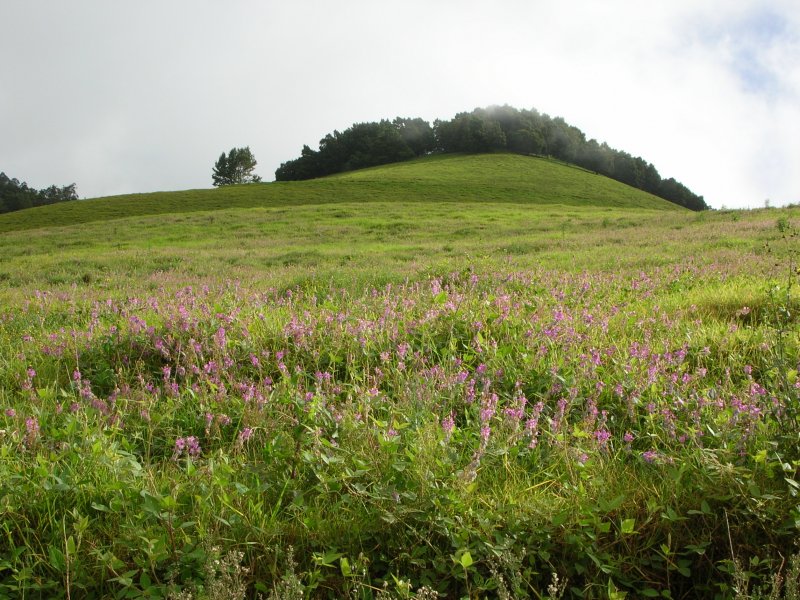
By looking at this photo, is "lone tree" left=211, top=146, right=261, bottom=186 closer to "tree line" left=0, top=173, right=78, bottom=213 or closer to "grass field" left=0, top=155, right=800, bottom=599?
"tree line" left=0, top=173, right=78, bottom=213

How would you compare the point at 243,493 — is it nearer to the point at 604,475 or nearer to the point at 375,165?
the point at 604,475

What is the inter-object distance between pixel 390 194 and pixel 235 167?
74.5 meters

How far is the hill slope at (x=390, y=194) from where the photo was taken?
5263cm

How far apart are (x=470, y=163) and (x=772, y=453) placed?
3378 inches

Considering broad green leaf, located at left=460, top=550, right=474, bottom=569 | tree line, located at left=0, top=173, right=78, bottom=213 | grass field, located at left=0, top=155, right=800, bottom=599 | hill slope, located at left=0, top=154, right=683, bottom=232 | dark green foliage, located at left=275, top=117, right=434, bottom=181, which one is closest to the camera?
broad green leaf, located at left=460, top=550, right=474, bottom=569

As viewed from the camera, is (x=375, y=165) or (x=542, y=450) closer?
(x=542, y=450)

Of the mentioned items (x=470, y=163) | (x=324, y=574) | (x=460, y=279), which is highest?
(x=470, y=163)

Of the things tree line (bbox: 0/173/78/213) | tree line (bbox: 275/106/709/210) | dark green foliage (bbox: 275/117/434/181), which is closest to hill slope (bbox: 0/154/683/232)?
tree line (bbox: 275/106/709/210)

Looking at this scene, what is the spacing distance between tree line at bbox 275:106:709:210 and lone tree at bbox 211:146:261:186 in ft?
34.6

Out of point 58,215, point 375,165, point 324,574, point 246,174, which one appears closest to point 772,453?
point 324,574

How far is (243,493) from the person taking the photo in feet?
8.87

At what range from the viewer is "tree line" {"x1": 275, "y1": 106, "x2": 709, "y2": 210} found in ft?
328

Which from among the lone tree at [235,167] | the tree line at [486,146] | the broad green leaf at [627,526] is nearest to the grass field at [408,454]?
the broad green leaf at [627,526]

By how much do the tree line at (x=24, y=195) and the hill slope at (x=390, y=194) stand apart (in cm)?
4787
